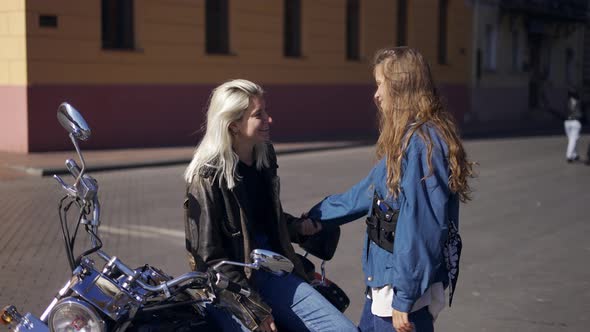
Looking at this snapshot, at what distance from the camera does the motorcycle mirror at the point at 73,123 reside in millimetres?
2729

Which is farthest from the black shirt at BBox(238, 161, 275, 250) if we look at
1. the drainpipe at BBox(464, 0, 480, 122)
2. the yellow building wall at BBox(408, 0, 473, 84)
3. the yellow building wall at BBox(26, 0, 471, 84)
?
the drainpipe at BBox(464, 0, 480, 122)

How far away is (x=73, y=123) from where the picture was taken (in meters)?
2.74

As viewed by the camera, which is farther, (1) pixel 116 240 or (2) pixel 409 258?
(1) pixel 116 240

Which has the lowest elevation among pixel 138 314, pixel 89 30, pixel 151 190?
pixel 151 190

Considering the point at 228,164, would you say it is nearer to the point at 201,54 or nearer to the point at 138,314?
the point at 138,314

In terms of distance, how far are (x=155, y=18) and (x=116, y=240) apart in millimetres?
10711

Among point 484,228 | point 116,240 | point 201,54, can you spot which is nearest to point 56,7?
point 201,54

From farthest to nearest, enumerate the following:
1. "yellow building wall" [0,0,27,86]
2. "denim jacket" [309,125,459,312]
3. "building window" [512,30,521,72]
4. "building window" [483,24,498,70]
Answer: "building window" [512,30,521,72] → "building window" [483,24,498,70] → "yellow building wall" [0,0,27,86] → "denim jacket" [309,125,459,312]

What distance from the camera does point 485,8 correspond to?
101ft

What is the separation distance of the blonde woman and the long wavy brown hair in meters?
0.52

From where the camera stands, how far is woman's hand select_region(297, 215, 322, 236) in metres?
3.42

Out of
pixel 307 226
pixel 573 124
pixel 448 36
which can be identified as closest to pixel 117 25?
pixel 573 124

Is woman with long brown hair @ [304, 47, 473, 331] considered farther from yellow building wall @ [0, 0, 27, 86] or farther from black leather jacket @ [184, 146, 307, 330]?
yellow building wall @ [0, 0, 27, 86]

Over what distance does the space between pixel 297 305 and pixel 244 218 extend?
1.25 ft
